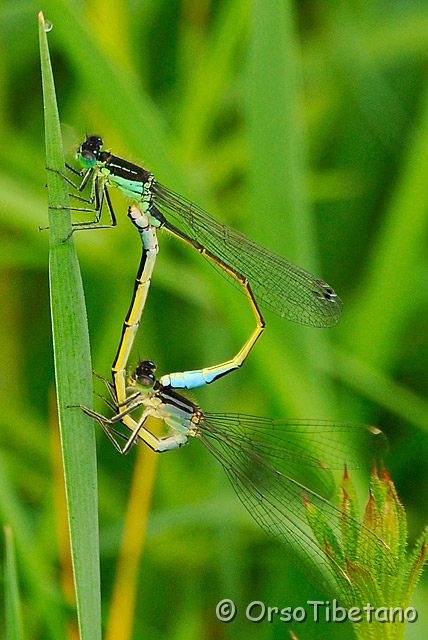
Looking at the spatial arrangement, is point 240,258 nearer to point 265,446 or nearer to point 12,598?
point 265,446

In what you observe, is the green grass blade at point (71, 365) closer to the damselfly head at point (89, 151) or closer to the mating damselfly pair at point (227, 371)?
the mating damselfly pair at point (227, 371)

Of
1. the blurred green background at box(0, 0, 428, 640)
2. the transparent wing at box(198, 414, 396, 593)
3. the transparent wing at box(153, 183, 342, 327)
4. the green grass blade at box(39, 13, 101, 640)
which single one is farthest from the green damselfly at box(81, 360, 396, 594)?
the green grass blade at box(39, 13, 101, 640)

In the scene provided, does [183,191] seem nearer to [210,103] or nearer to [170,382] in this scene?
[170,382]

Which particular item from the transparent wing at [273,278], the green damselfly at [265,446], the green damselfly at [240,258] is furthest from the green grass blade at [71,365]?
the transparent wing at [273,278]

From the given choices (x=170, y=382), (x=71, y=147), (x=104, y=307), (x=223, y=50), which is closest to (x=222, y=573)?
(x=170, y=382)

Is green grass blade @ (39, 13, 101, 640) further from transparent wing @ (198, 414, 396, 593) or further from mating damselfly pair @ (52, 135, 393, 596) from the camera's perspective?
transparent wing @ (198, 414, 396, 593)

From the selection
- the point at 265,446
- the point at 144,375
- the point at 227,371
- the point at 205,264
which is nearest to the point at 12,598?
the point at 144,375

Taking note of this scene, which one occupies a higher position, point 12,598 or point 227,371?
point 227,371
